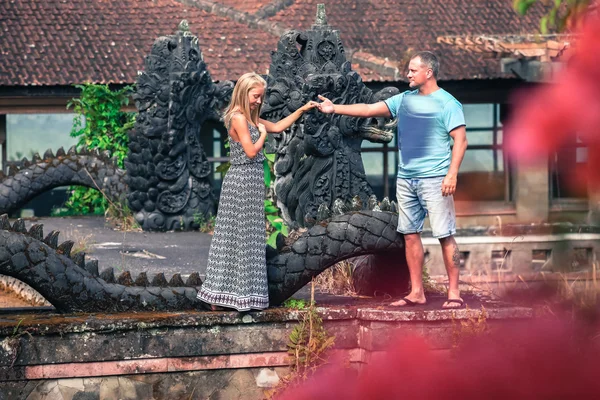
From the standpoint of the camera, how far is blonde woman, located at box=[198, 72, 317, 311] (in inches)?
239

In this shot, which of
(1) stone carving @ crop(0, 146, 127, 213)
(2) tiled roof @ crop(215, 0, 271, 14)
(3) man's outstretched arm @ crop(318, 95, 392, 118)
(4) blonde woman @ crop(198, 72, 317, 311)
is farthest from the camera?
(2) tiled roof @ crop(215, 0, 271, 14)

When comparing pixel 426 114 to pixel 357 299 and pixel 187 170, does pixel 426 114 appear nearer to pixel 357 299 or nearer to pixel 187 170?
pixel 357 299

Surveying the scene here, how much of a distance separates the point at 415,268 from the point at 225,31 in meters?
17.3

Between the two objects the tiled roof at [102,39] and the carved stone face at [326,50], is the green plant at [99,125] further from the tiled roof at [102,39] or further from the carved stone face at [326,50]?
the carved stone face at [326,50]

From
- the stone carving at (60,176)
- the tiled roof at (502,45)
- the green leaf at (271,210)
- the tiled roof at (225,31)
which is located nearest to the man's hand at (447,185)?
the green leaf at (271,210)

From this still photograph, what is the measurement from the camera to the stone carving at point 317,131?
845 centimetres

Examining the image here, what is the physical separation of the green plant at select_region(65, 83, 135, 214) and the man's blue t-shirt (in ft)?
49.5

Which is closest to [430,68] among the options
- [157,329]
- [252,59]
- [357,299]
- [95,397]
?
[357,299]

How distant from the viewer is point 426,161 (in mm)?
6219

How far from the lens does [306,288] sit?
8.07m

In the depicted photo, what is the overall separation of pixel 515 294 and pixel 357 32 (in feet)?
73.6

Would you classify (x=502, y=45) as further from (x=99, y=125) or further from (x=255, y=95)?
(x=255, y=95)

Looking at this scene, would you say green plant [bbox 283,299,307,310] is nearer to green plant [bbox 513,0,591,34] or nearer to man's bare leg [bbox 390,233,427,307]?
man's bare leg [bbox 390,233,427,307]

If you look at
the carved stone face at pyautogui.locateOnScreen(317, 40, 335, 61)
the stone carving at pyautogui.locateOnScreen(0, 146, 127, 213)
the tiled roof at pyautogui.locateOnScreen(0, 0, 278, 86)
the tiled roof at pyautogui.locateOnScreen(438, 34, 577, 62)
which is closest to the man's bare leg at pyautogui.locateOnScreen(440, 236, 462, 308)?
the carved stone face at pyautogui.locateOnScreen(317, 40, 335, 61)
